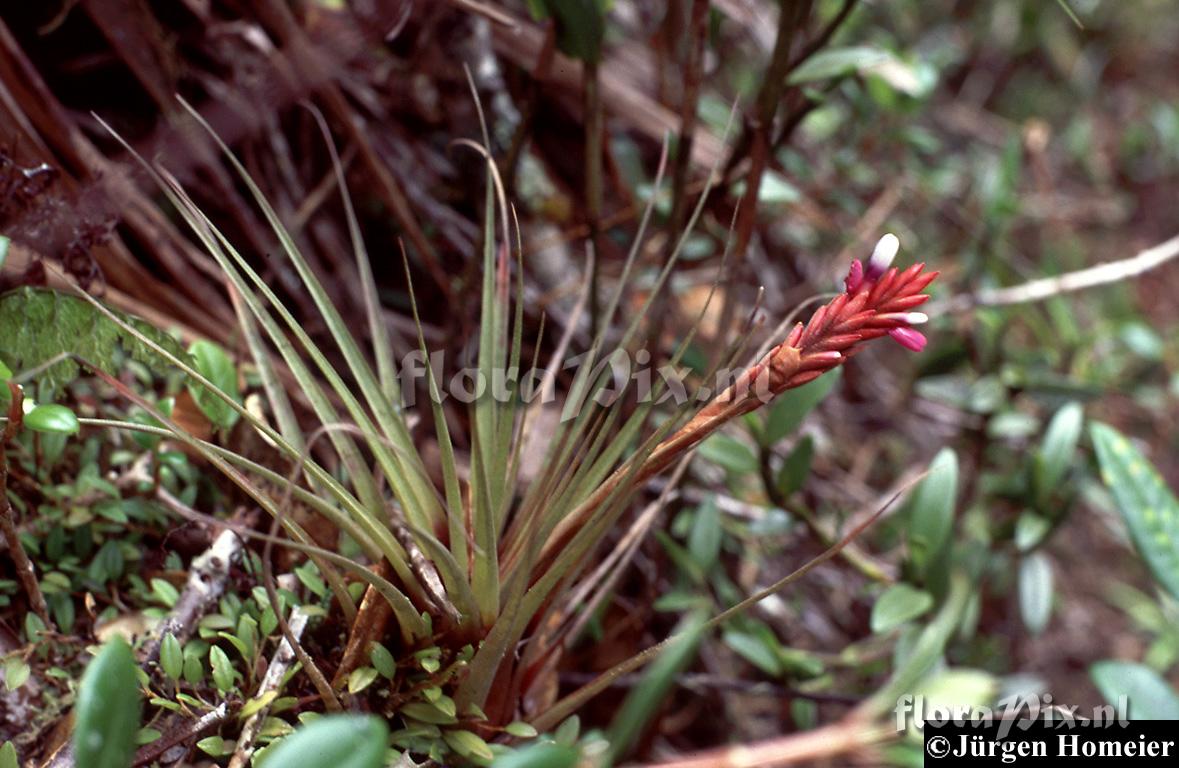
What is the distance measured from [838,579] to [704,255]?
537 mm

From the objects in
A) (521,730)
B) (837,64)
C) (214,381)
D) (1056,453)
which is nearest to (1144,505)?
(1056,453)

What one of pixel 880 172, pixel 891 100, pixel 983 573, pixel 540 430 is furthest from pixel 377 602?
pixel 880 172

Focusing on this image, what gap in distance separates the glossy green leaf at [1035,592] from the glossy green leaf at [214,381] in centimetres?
108

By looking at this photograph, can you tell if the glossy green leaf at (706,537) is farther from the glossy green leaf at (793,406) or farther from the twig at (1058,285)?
the twig at (1058,285)

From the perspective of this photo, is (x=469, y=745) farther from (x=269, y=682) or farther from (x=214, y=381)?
(x=214, y=381)

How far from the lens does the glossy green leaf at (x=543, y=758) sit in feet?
1.64

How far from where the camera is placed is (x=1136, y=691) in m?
1.01

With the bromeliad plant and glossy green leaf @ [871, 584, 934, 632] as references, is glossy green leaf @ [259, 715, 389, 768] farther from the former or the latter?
glossy green leaf @ [871, 584, 934, 632]

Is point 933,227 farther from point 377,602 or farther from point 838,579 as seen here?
point 377,602

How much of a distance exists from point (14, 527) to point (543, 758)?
0.47m

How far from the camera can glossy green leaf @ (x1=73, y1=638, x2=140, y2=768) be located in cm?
51

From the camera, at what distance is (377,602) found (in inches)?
28.5

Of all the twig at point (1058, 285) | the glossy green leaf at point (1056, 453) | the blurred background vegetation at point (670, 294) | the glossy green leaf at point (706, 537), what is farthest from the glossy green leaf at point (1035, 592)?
the glossy green leaf at point (706, 537)

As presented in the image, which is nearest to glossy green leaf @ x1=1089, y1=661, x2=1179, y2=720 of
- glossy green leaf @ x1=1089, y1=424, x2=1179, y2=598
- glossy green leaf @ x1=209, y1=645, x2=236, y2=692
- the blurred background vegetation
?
the blurred background vegetation
